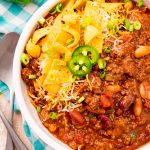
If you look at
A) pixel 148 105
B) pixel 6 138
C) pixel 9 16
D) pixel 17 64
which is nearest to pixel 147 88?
pixel 148 105

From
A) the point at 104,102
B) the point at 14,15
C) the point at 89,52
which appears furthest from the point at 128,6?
the point at 14,15

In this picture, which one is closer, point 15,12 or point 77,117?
point 77,117

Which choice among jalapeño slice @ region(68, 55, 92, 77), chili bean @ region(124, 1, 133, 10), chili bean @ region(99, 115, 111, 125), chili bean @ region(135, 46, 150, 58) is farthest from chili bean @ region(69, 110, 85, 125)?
chili bean @ region(124, 1, 133, 10)

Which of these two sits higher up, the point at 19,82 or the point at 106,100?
the point at 19,82

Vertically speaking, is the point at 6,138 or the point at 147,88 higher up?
the point at 147,88

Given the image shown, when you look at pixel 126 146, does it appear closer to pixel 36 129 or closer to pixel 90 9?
pixel 36 129

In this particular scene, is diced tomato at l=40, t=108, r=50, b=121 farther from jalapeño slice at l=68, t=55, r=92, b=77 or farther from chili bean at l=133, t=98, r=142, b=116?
chili bean at l=133, t=98, r=142, b=116

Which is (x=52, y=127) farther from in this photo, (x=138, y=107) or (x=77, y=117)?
(x=138, y=107)

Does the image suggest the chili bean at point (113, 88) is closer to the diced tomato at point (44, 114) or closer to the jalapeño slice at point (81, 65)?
the jalapeño slice at point (81, 65)
